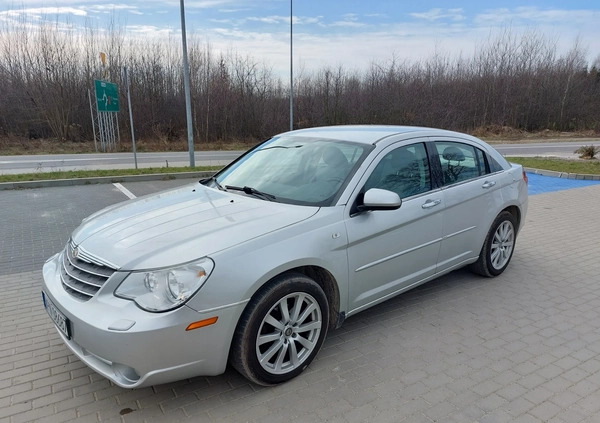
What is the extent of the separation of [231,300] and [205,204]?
1.07 m

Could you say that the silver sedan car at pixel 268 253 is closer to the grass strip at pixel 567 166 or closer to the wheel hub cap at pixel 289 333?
the wheel hub cap at pixel 289 333

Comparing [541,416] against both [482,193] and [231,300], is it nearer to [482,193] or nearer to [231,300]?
[231,300]

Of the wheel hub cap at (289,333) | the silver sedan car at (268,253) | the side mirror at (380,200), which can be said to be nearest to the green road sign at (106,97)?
the silver sedan car at (268,253)

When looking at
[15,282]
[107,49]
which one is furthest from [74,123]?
[15,282]

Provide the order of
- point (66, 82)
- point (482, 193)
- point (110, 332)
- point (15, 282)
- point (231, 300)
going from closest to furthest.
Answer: point (110, 332) → point (231, 300) → point (482, 193) → point (15, 282) → point (66, 82)

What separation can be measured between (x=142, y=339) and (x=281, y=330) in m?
0.89

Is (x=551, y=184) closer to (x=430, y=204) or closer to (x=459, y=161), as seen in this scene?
(x=459, y=161)

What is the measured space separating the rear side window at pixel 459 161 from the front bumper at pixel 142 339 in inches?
100

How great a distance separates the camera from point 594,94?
3959 cm

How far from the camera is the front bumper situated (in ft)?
7.16

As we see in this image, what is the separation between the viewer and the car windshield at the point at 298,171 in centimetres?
316

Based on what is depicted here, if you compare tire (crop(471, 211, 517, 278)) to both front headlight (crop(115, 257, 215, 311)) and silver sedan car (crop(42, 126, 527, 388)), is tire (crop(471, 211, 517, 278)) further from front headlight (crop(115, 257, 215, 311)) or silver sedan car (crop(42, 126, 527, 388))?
front headlight (crop(115, 257, 215, 311))

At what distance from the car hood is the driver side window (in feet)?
2.44

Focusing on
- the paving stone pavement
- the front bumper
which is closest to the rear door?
the paving stone pavement
